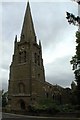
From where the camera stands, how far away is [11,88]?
5403cm

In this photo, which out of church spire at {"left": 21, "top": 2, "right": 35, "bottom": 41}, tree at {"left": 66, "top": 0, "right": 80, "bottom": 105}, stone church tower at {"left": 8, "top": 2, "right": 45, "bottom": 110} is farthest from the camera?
church spire at {"left": 21, "top": 2, "right": 35, "bottom": 41}

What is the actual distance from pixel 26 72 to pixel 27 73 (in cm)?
46

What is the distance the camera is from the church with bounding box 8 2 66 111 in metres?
51.2

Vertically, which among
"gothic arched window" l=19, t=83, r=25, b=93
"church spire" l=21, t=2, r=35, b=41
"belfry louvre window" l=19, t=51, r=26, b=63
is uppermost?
"church spire" l=21, t=2, r=35, b=41

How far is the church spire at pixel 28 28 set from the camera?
2349 inches

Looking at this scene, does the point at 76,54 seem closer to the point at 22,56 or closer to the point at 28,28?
the point at 22,56

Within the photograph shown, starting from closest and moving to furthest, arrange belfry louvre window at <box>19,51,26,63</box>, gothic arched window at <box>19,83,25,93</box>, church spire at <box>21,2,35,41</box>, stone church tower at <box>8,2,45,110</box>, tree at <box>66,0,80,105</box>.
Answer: tree at <box>66,0,80,105</box> → stone church tower at <box>8,2,45,110</box> → gothic arched window at <box>19,83,25,93</box> → belfry louvre window at <box>19,51,26,63</box> → church spire at <box>21,2,35,41</box>

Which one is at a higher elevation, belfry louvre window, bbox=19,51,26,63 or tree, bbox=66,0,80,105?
belfry louvre window, bbox=19,51,26,63

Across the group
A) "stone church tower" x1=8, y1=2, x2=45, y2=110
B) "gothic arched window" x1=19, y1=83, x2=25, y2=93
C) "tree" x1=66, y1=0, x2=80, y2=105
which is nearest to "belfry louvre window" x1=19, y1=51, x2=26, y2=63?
"stone church tower" x1=8, y1=2, x2=45, y2=110

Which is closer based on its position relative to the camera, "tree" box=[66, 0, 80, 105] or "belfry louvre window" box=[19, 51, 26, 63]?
"tree" box=[66, 0, 80, 105]

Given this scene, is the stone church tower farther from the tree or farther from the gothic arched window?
the tree

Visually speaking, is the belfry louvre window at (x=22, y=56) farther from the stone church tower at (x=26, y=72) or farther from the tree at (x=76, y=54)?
the tree at (x=76, y=54)

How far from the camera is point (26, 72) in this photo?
53.4 m

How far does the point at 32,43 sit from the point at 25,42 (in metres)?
1.82
